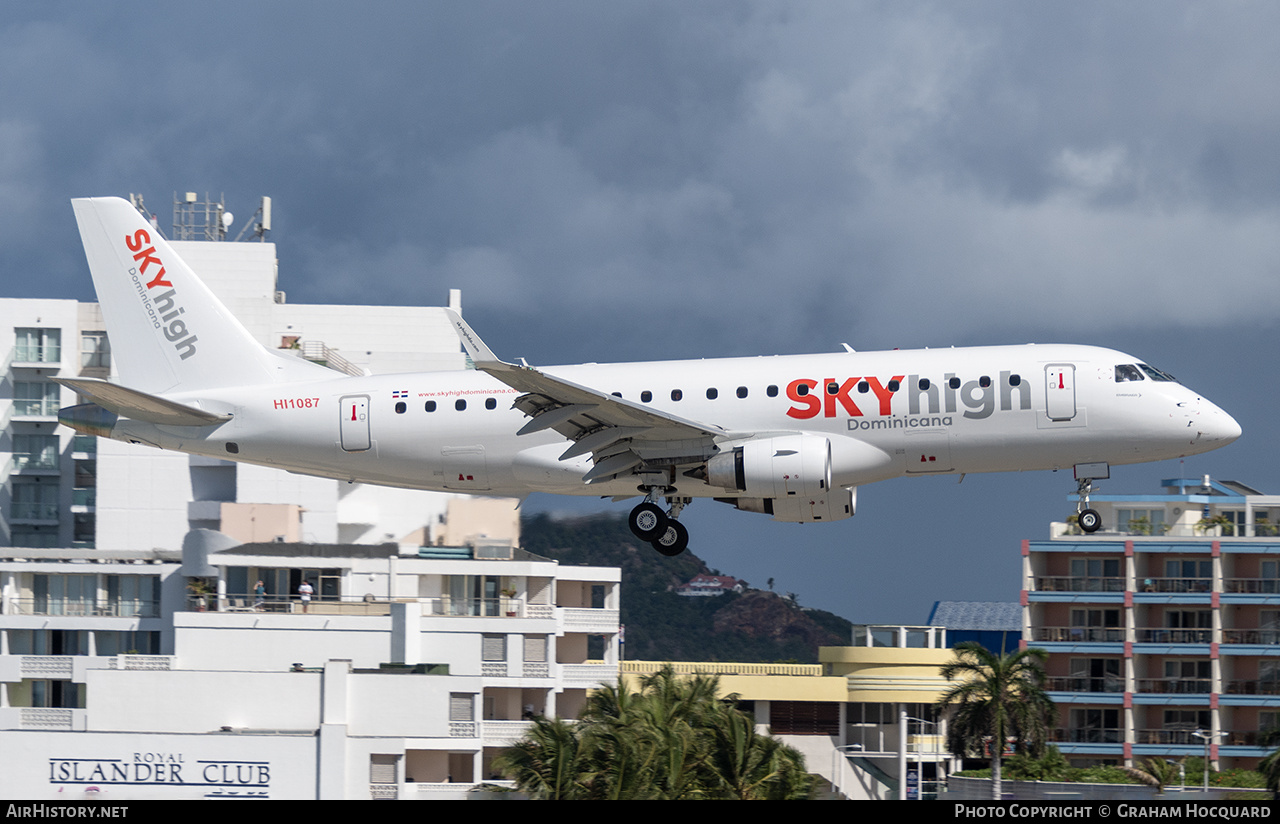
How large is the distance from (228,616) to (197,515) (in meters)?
20.9

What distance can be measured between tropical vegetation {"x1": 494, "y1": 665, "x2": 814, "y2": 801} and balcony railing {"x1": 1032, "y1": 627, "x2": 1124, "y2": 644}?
112 feet

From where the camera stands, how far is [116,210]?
36.9m

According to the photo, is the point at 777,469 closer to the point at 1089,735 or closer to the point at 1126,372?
the point at 1126,372

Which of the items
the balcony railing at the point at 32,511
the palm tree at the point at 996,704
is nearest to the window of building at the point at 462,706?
the palm tree at the point at 996,704

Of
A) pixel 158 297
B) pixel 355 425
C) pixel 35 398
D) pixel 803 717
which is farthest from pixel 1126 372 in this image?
pixel 35 398

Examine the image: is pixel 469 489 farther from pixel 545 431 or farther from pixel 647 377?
pixel 647 377

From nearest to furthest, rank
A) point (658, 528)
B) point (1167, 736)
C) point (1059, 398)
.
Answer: point (1059, 398) → point (658, 528) → point (1167, 736)

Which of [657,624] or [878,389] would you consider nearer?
[878,389]

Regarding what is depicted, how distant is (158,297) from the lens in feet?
118

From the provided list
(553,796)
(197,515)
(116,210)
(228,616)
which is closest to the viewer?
(116,210)

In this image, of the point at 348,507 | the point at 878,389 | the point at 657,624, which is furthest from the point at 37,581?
the point at 878,389

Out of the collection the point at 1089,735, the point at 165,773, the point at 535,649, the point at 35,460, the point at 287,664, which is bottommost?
the point at 1089,735

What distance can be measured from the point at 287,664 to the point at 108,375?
118 feet

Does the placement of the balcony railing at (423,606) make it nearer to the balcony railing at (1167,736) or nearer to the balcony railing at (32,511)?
the balcony railing at (1167,736)
